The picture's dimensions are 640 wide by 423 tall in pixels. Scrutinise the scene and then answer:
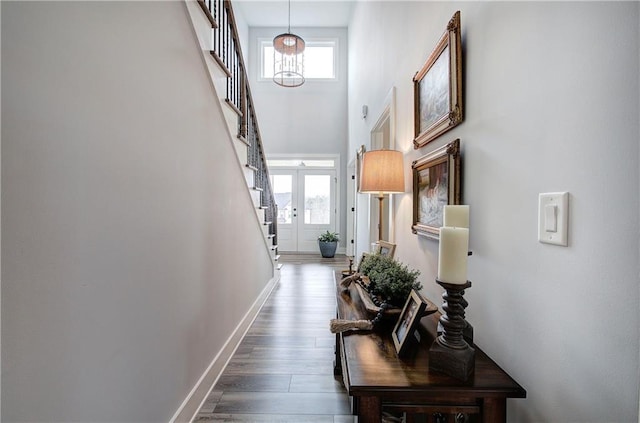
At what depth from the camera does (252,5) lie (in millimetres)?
6102

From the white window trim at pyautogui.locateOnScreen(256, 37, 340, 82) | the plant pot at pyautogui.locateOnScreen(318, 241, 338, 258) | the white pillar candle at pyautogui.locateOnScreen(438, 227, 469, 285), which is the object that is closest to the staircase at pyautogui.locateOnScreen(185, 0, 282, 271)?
the white pillar candle at pyautogui.locateOnScreen(438, 227, 469, 285)

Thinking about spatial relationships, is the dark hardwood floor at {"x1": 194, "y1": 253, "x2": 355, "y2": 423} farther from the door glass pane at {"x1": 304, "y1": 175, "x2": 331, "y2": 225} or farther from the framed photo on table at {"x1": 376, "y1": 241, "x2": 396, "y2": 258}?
the door glass pane at {"x1": 304, "y1": 175, "x2": 331, "y2": 225}

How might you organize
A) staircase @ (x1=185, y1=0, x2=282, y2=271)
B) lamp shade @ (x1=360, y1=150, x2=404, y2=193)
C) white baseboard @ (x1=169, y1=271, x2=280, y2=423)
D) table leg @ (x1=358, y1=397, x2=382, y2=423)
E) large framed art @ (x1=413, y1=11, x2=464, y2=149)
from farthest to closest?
1. lamp shade @ (x1=360, y1=150, x2=404, y2=193)
2. staircase @ (x1=185, y1=0, x2=282, y2=271)
3. white baseboard @ (x1=169, y1=271, x2=280, y2=423)
4. large framed art @ (x1=413, y1=11, x2=464, y2=149)
5. table leg @ (x1=358, y1=397, x2=382, y2=423)

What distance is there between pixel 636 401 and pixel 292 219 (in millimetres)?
6539

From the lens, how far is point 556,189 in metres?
0.70

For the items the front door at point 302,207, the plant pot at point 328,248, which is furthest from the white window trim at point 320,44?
the plant pot at point 328,248

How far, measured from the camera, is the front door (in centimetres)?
689

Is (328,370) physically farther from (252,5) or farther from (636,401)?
(252,5)

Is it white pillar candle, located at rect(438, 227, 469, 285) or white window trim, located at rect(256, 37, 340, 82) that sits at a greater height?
white window trim, located at rect(256, 37, 340, 82)

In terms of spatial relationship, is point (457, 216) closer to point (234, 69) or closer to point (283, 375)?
point (283, 375)

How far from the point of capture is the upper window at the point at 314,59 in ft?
22.2

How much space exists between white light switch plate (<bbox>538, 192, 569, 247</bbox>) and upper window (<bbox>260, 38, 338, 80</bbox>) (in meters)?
6.69

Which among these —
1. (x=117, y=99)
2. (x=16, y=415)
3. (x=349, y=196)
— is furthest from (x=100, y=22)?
(x=349, y=196)

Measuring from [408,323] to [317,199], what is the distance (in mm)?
6007
